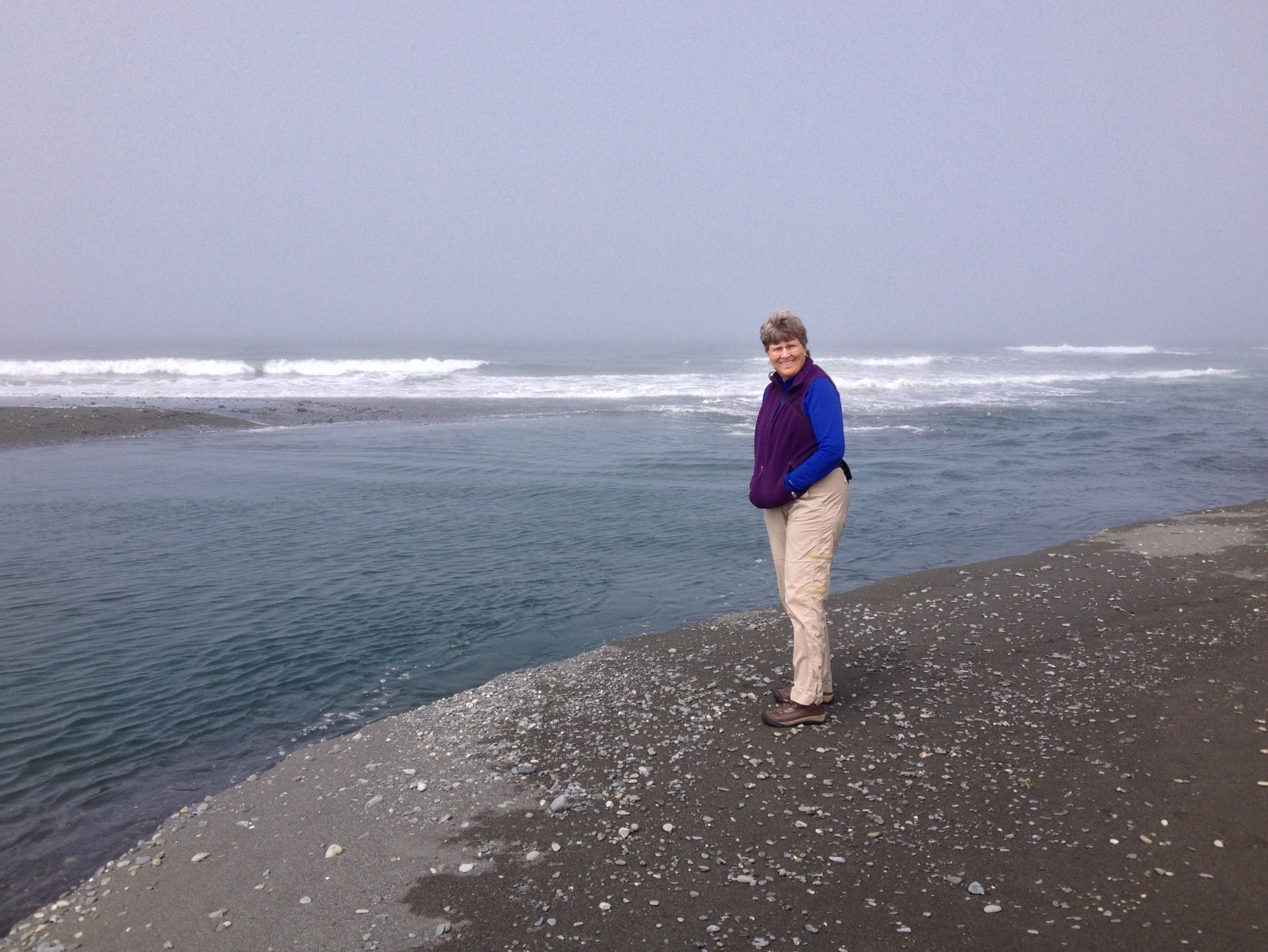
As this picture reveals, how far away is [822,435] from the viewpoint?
16.4 feet

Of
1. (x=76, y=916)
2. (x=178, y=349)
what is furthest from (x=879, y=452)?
(x=178, y=349)

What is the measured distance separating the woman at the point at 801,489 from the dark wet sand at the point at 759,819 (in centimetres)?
37

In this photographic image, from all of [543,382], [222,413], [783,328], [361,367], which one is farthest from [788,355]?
[361,367]

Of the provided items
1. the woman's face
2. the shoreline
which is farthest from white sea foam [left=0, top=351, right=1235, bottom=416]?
the woman's face

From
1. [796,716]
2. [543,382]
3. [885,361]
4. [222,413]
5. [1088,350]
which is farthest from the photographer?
[1088,350]

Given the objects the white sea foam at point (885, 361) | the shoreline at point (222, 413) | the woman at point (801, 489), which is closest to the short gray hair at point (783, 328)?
the woman at point (801, 489)

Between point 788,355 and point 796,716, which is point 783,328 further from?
point 796,716

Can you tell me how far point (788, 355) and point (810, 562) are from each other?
119 cm

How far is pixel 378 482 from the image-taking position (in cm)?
1561

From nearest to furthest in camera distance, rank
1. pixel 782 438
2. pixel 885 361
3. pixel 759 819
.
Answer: pixel 759 819
pixel 782 438
pixel 885 361

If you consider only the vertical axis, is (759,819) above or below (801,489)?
below

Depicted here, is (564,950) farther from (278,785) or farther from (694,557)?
(694,557)

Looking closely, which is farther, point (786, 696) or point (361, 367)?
point (361, 367)

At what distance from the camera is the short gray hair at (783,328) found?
5004mm
